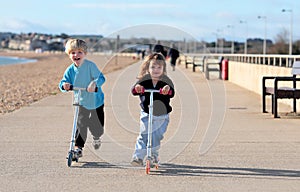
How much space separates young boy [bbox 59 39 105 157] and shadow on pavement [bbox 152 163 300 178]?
3.64 feet

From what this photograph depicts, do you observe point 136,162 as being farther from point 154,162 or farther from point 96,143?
point 96,143

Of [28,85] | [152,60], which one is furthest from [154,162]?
[28,85]

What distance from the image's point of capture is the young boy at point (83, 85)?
323 inches

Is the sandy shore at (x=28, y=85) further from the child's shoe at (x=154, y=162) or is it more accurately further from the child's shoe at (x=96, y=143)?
the child's shoe at (x=154, y=162)

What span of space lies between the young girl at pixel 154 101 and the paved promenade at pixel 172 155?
10.6 inches

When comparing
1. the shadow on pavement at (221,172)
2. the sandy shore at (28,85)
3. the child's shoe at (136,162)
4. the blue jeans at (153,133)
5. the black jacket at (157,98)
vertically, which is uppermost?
the black jacket at (157,98)

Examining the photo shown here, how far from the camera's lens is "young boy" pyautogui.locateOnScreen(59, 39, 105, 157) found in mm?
8203

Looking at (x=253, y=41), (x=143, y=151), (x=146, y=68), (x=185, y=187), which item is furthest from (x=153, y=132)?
(x=253, y=41)

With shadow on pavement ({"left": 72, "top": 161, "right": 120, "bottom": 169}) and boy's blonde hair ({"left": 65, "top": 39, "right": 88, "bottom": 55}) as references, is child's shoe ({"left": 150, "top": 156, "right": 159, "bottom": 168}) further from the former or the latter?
boy's blonde hair ({"left": 65, "top": 39, "right": 88, "bottom": 55})

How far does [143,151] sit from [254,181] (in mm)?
1544

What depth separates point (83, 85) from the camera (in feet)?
27.2

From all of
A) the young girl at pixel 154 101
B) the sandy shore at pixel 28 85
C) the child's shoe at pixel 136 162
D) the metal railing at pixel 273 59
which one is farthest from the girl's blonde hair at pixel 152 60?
the metal railing at pixel 273 59

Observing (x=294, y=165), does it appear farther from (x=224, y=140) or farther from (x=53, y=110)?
(x=53, y=110)

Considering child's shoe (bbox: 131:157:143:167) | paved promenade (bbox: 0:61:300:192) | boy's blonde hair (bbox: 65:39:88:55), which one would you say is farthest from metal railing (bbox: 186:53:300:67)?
child's shoe (bbox: 131:157:143:167)
